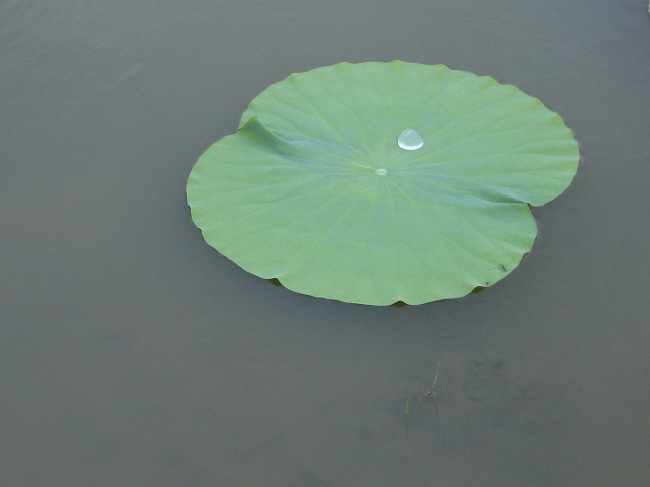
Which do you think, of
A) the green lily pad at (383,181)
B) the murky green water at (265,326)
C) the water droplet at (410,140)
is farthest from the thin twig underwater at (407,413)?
the water droplet at (410,140)

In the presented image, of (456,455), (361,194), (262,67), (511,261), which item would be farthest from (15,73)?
(456,455)

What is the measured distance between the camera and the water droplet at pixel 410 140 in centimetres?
254

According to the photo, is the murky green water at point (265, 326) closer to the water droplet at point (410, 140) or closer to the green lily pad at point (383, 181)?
the green lily pad at point (383, 181)

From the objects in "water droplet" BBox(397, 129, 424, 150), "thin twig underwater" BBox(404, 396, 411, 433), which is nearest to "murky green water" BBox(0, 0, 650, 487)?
"thin twig underwater" BBox(404, 396, 411, 433)

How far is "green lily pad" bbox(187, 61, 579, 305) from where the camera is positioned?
2.20 m

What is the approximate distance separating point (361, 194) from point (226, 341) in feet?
2.31

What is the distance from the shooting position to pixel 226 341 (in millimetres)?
2137

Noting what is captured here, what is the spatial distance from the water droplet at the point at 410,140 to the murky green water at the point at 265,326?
0.52 meters

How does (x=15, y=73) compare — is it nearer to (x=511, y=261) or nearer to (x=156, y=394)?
(x=156, y=394)

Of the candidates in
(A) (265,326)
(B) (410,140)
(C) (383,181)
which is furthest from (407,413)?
(B) (410,140)

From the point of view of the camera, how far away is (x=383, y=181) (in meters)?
2.44

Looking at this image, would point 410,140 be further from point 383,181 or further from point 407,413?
point 407,413

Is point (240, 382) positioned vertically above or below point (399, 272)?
below

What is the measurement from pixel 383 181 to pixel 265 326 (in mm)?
691
